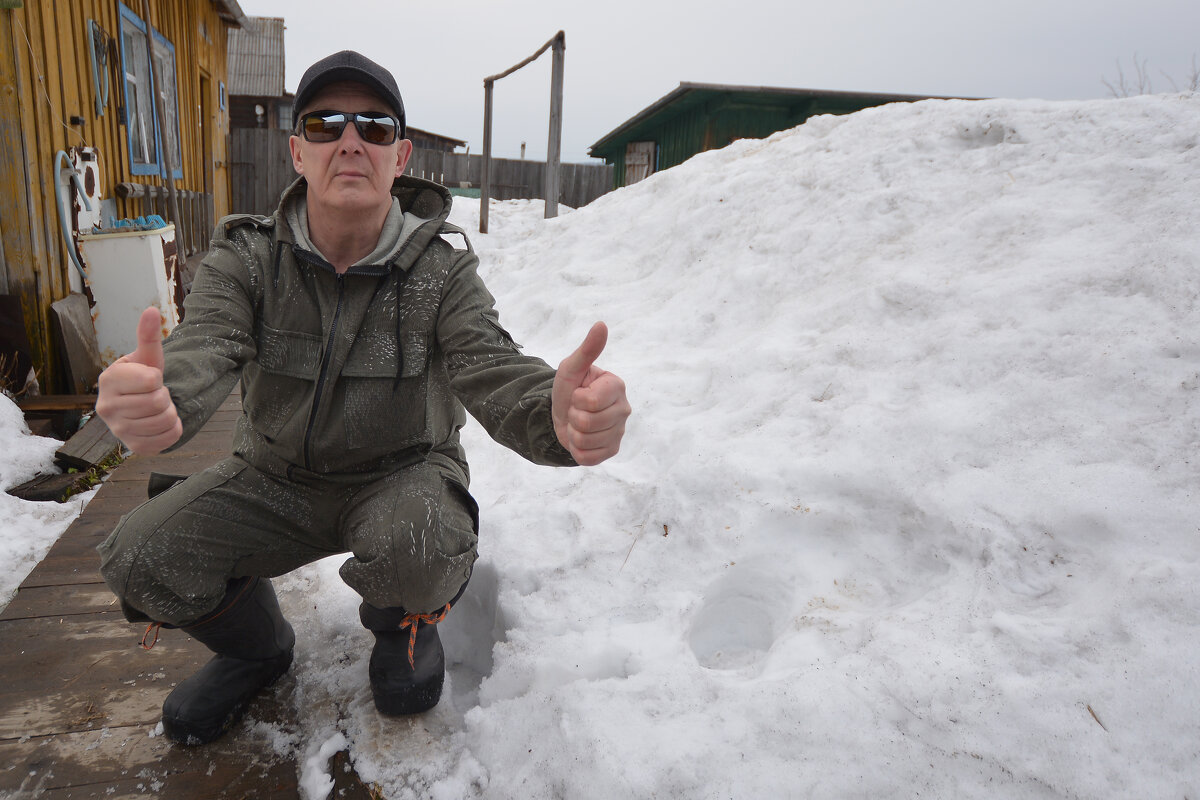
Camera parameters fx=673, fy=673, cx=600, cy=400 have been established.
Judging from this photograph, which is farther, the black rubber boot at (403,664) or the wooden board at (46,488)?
the wooden board at (46,488)

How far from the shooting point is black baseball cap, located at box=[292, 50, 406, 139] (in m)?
1.87

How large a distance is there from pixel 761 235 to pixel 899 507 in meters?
2.62

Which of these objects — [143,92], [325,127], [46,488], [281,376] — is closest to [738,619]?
[281,376]

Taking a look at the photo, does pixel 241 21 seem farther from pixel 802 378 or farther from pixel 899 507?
pixel 899 507

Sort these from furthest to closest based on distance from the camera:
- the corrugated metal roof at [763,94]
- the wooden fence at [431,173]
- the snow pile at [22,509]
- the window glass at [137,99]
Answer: the wooden fence at [431,173] → the corrugated metal roof at [763,94] → the window glass at [137,99] → the snow pile at [22,509]

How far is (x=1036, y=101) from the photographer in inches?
165

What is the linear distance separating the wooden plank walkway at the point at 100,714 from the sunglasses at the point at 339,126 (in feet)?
5.31

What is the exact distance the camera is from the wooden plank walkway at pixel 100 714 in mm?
1698

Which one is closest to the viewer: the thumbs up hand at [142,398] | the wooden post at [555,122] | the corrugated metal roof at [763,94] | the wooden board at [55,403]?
the thumbs up hand at [142,398]

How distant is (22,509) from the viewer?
3.05 m

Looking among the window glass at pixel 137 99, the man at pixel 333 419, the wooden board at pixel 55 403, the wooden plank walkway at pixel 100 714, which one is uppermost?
the window glass at pixel 137 99

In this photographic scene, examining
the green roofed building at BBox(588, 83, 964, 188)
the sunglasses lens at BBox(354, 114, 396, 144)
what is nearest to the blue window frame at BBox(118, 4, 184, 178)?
the sunglasses lens at BBox(354, 114, 396, 144)

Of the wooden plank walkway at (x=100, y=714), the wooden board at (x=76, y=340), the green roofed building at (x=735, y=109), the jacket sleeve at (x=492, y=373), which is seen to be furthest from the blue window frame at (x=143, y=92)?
the green roofed building at (x=735, y=109)

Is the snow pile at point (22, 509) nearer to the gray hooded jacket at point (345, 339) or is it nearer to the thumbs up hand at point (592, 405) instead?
the gray hooded jacket at point (345, 339)
